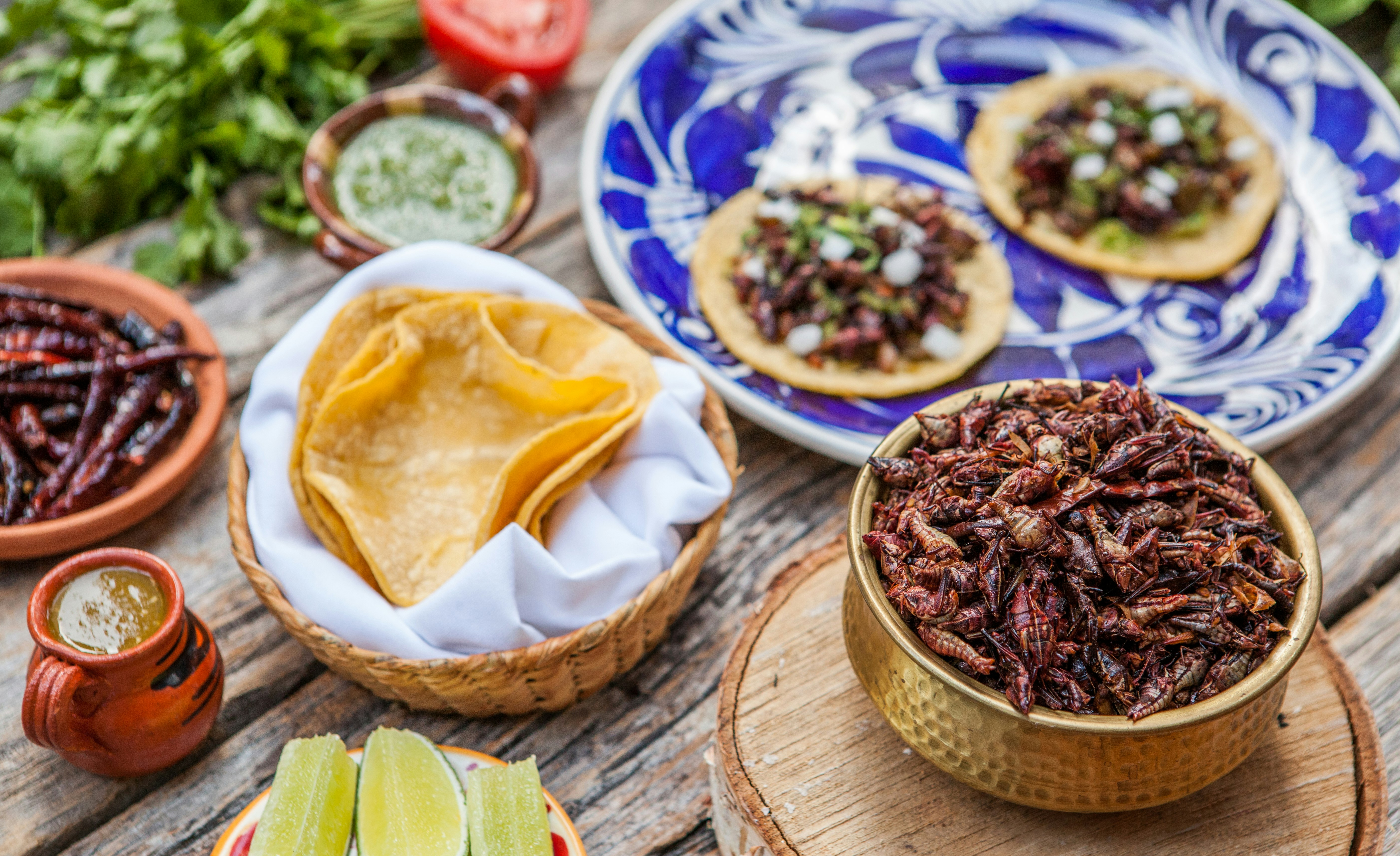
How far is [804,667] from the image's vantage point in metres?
2.34

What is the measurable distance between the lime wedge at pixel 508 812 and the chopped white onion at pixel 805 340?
1.49m

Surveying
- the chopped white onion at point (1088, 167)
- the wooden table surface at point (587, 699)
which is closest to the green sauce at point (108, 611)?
the wooden table surface at point (587, 699)

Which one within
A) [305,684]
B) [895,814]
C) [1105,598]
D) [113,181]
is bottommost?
[305,684]

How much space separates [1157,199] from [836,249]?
3.74 feet

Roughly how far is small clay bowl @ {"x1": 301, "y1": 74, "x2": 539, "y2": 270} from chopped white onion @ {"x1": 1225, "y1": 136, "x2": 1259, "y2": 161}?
93.1 inches

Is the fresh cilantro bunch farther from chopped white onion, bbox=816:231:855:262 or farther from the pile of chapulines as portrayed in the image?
the pile of chapulines

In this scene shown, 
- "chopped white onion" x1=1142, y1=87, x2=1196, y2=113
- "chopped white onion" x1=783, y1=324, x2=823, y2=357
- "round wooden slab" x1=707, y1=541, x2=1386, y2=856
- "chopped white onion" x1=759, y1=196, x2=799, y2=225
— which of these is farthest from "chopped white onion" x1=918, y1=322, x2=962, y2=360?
"chopped white onion" x1=1142, y1=87, x2=1196, y2=113

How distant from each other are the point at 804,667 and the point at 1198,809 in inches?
31.7

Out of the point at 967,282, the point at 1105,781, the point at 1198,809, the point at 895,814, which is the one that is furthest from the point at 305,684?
the point at 967,282

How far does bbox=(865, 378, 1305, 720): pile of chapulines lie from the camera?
1.75m

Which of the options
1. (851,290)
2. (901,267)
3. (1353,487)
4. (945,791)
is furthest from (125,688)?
(1353,487)

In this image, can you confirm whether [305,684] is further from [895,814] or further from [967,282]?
[967,282]

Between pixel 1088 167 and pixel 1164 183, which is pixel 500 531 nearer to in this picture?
pixel 1088 167

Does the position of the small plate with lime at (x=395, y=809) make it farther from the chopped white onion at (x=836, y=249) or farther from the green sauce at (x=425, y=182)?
the chopped white onion at (x=836, y=249)
